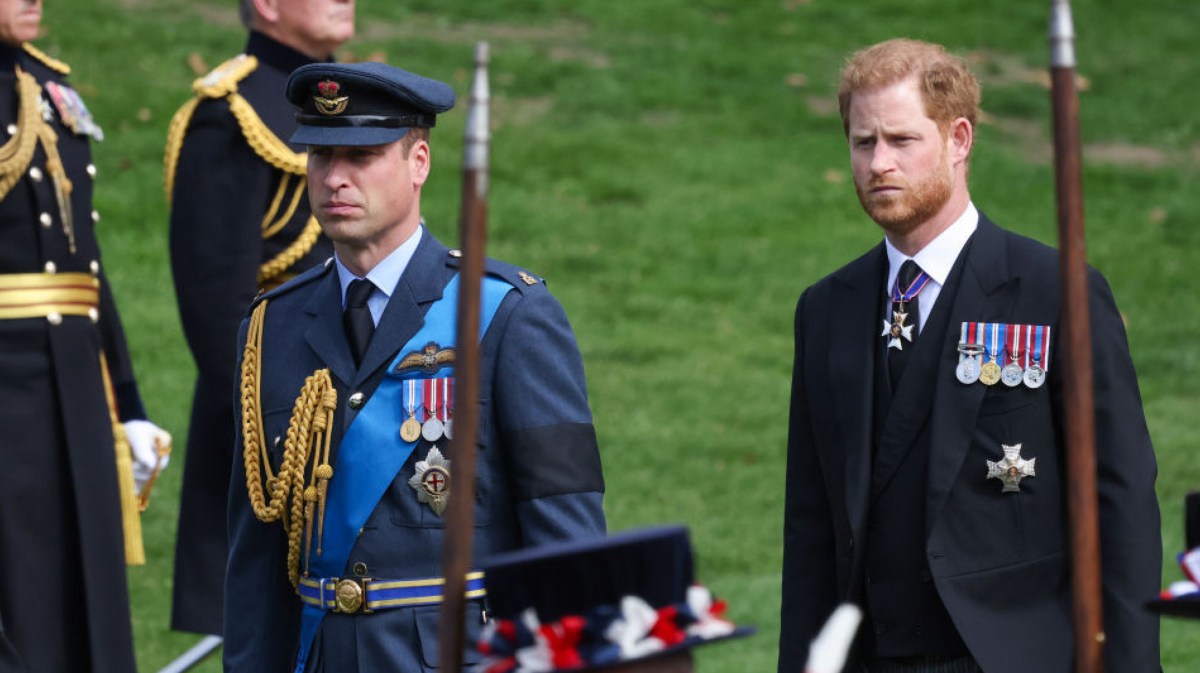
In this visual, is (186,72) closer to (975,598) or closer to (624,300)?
(624,300)

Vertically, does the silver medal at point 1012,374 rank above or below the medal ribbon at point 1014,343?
below

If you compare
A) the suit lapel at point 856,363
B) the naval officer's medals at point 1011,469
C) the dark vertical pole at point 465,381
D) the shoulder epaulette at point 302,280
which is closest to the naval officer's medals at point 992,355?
the naval officer's medals at point 1011,469

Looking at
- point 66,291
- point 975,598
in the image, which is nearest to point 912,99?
point 975,598

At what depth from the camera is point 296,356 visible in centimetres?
507

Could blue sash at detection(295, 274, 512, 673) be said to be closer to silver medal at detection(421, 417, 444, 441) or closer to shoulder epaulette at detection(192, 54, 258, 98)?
silver medal at detection(421, 417, 444, 441)

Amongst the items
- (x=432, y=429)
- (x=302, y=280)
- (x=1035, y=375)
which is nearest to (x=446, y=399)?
(x=432, y=429)

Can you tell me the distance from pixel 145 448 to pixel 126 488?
0.17 metres

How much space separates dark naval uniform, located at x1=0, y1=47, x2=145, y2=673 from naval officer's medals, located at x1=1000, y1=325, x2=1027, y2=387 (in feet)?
10.5

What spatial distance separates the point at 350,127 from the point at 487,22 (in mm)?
14009

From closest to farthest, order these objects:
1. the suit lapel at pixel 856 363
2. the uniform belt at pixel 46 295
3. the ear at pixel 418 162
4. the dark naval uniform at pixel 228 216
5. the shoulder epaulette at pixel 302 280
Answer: the suit lapel at pixel 856 363, the ear at pixel 418 162, the shoulder epaulette at pixel 302 280, the uniform belt at pixel 46 295, the dark naval uniform at pixel 228 216

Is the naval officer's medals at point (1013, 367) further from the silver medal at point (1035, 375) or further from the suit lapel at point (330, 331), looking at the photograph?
the suit lapel at point (330, 331)

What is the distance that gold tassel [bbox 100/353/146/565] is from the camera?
7.19 m

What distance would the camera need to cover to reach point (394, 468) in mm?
4828

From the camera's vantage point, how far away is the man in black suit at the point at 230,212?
7012mm
